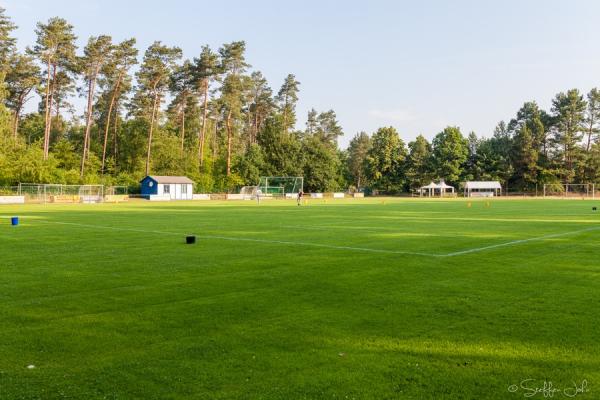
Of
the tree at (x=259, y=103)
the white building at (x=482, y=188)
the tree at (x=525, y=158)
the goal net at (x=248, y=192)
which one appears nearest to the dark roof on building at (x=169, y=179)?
the goal net at (x=248, y=192)

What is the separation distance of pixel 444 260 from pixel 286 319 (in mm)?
6979

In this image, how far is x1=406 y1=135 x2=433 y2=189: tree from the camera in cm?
12050

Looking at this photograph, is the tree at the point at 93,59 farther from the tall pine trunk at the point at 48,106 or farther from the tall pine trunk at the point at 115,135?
the tall pine trunk at the point at 115,135

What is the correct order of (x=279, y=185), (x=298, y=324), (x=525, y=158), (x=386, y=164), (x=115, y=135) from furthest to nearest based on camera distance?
(x=386, y=164), (x=525, y=158), (x=279, y=185), (x=115, y=135), (x=298, y=324)

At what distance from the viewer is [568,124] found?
119 metres

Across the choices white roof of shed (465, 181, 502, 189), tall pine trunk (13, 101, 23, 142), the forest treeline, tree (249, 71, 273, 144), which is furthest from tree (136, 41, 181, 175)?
white roof of shed (465, 181, 502, 189)

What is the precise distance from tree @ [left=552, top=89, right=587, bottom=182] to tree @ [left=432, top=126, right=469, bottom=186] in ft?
66.9

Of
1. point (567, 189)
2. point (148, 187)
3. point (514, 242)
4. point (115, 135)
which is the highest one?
point (115, 135)

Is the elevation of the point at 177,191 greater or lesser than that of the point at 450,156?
lesser

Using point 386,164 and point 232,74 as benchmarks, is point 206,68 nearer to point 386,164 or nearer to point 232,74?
point 232,74

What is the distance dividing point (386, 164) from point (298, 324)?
116 metres

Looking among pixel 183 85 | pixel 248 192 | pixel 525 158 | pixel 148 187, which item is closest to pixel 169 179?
pixel 148 187

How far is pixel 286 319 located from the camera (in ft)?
24.1

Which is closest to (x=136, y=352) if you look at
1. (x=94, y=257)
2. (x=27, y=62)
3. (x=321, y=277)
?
(x=321, y=277)
